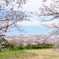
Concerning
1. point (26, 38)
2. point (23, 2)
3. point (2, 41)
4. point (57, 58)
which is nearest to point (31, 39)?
point (26, 38)

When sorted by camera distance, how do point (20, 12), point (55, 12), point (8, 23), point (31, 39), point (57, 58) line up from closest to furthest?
point (20, 12) < point (8, 23) < point (55, 12) < point (57, 58) < point (31, 39)

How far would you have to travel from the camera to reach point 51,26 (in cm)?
319

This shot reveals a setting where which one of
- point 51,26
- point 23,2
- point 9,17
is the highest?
point 23,2

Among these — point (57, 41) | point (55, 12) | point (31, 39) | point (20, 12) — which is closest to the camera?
point (20, 12)

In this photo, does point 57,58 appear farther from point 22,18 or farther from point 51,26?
point 22,18

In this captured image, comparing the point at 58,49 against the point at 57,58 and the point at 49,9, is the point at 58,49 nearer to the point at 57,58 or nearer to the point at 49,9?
the point at 49,9

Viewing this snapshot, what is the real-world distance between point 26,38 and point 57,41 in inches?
291

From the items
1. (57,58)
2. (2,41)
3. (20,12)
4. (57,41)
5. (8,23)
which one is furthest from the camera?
(57,58)

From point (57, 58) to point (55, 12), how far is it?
111 inches

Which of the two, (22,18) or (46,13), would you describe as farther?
(46,13)

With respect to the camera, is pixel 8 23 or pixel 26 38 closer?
pixel 8 23

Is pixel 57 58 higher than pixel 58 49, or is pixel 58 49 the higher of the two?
pixel 58 49

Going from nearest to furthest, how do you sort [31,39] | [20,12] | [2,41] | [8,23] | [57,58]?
[20,12] → [8,23] → [2,41] → [57,58] → [31,39]

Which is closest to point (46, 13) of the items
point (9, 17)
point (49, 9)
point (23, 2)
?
point (49, 9)
